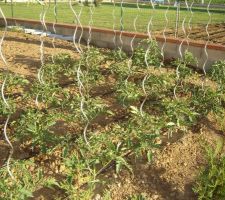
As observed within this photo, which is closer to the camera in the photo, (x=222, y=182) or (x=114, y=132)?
(x=222, y=182)

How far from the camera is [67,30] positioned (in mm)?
8242

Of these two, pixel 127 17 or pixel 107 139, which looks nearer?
pixel 107 139

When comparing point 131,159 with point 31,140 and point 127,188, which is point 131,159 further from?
point 31,140

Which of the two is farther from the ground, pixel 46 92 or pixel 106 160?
pixel 46 92

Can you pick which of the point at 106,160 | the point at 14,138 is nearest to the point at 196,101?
the point at 106,160

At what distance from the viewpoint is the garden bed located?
2.65m

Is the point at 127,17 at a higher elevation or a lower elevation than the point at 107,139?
lower

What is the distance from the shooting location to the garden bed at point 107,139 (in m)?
2.65

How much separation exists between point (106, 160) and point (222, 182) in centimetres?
92

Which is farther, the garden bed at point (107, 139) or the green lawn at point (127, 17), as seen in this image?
the green lawn at point (127, 17)

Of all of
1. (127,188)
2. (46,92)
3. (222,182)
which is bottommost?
(127,188)

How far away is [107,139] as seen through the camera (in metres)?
2.94

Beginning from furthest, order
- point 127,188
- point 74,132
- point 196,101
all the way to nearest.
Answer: point 196,101
point 74,132
point 127,188

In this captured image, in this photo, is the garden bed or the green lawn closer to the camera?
the garden bed
